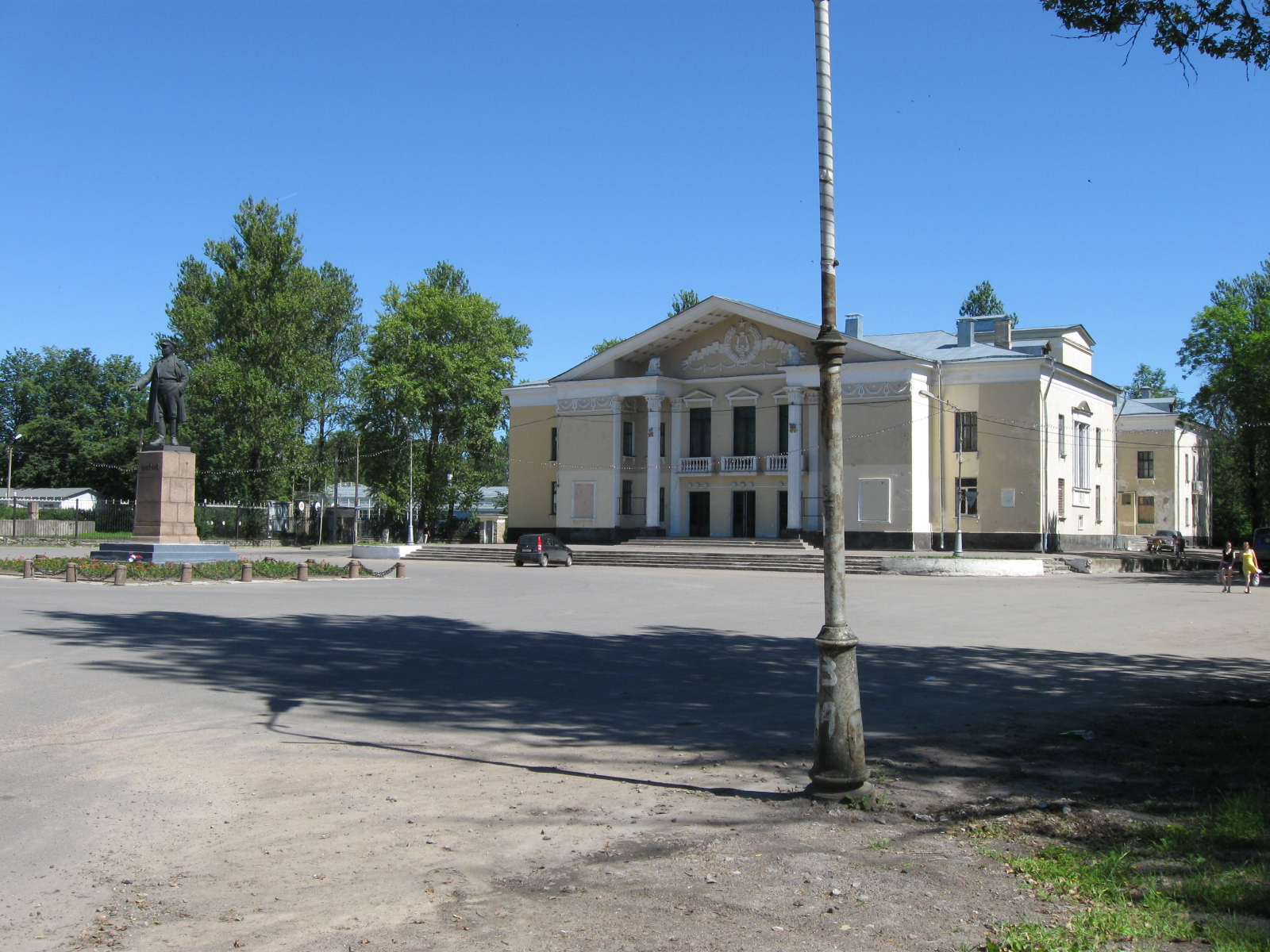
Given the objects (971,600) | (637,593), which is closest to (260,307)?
(637,593)

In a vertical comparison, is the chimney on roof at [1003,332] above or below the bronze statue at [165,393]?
above

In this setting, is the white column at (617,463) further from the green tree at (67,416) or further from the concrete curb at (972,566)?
the green tree at (67,416)

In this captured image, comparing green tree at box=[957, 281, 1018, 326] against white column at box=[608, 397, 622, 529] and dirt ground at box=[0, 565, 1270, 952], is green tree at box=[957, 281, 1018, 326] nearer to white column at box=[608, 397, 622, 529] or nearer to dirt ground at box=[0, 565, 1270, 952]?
white column at box=[608, 397, 622, 529]

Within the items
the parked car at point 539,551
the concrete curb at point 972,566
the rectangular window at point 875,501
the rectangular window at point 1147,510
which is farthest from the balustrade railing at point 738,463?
the rectangular window at point 1147,510

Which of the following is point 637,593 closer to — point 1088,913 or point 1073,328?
point 1088,913

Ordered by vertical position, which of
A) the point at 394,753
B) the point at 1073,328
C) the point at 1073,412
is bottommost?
the point at 394,753

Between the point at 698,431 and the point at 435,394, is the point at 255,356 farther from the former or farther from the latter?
the point at 698,431

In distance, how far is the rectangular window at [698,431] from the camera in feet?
176

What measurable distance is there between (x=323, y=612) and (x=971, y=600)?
14.1 metres

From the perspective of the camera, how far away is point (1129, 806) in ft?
21.7

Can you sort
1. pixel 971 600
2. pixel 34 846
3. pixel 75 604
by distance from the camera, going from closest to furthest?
pixel 34 846, pixel 75 604, pixel 971 600

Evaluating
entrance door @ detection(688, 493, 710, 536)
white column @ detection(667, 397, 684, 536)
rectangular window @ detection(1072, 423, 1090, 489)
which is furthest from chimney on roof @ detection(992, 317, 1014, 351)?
entrance door @ detection(688, 493, 710, 536)

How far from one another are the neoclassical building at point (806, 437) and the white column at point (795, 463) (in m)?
0.08

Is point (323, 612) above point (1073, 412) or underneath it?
underneath
